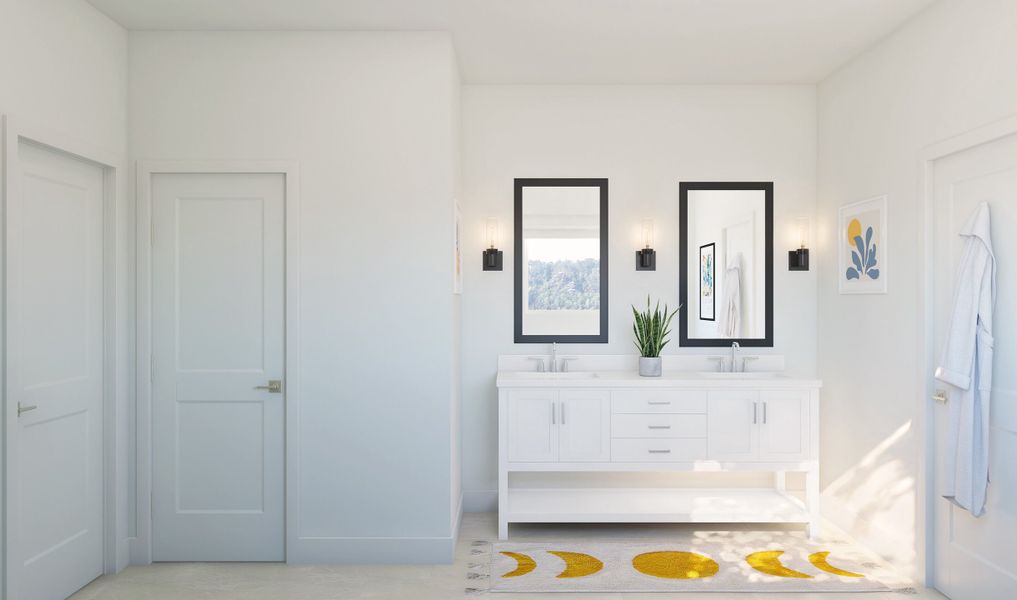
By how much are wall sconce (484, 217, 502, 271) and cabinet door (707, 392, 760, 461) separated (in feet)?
4.92

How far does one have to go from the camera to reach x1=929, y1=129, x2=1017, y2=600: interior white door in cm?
272

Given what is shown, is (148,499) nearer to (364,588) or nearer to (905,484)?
(364,588)

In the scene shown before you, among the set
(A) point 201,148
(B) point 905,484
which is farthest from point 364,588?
(B) point 905,484

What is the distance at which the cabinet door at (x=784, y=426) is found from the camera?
380cm

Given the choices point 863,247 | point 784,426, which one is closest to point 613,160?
point 863,247

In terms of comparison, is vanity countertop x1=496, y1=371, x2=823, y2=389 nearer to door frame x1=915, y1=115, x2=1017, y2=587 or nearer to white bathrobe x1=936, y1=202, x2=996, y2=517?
door frame x1=915, y1=115, x2=1017, y2=587

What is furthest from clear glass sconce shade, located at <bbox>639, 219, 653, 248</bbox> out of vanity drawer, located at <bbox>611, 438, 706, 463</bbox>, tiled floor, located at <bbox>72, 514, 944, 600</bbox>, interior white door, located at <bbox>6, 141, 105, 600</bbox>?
interior white door, located at <bbox>6, 141, 105, 600</bbox>

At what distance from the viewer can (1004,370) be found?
277 cm

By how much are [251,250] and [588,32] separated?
2.05 meters

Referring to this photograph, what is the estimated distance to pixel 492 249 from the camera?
429cm

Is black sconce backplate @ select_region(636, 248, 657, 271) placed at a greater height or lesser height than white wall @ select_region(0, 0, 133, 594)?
lesser

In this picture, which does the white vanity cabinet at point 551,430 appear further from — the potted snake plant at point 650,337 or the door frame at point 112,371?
the door frame at point 112,371

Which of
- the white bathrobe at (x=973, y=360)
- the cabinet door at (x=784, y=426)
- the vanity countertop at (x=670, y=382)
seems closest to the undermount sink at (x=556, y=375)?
the vanity countertop at (x=670, y=382)

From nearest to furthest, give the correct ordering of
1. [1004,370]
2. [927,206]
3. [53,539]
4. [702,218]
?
[1004,370] < [53,539] < [927,206] < [702,218]
